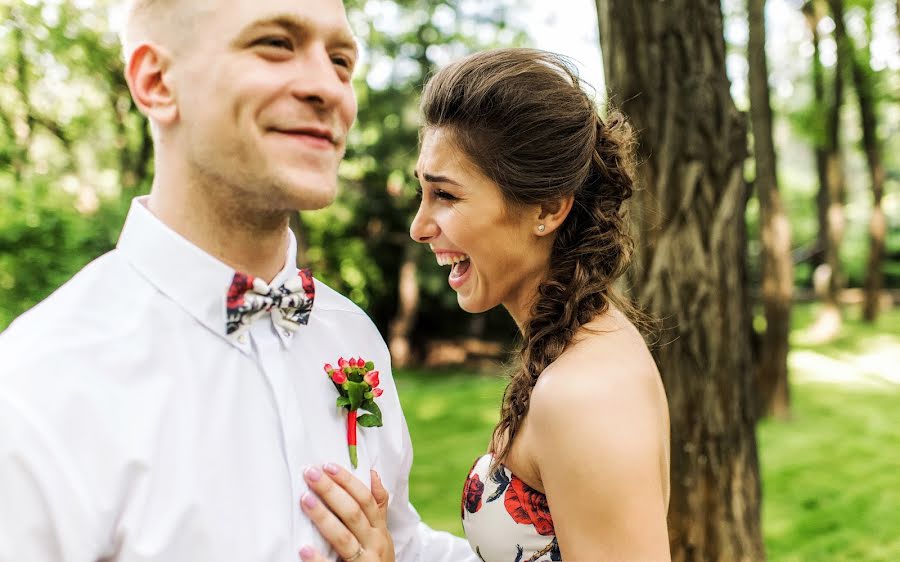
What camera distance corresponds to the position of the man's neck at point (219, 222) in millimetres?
1640

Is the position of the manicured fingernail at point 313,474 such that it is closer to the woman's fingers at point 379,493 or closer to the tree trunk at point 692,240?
the woman's fingers at point 379,493

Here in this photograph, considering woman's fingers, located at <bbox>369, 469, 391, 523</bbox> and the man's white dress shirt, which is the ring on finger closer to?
the man's white dress shirt

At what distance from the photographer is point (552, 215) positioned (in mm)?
2318

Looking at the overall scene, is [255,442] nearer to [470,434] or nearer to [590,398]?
[590,398]

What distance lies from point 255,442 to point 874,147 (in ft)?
51.4

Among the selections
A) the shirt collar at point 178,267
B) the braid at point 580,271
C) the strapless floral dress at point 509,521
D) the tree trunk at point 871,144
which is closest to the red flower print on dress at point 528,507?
the strapless floral dress at point 509,521

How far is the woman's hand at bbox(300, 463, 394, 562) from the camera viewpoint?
1.69 meters

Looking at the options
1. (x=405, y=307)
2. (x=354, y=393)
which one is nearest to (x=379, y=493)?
(x=354, y=393)

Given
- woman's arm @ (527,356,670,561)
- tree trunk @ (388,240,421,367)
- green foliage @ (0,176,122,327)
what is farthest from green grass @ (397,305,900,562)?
green foliage @ (0,176,122,327)

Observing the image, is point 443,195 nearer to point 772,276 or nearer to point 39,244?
point 39,244

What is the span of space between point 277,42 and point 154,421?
2.61ft

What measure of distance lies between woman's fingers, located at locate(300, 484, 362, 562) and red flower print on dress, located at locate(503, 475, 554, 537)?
574 mm

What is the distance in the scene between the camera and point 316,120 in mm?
1606

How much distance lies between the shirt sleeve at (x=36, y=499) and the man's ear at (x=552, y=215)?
141 cm
